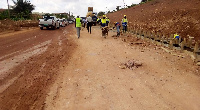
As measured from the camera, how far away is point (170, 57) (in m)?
8.16

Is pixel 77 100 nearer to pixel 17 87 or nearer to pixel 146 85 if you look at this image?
pixel 17 87

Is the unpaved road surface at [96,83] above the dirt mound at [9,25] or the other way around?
the other way around

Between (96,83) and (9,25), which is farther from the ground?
(9,25)

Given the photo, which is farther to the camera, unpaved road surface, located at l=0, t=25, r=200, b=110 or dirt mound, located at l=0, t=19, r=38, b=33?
dirt mound, located at l=0, t=19, r=38, b=33

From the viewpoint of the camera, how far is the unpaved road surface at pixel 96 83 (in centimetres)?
425

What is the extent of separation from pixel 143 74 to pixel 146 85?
919 millimetres

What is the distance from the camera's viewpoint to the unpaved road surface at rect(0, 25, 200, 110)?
4.25 metres

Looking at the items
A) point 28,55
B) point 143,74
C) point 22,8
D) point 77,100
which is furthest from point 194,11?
point 22,8

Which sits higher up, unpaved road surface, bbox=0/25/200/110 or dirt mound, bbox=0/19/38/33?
dirt mound, bbox=0/19/38/33

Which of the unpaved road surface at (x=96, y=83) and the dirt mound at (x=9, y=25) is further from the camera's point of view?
the dirt mound at (x=9, y=25)

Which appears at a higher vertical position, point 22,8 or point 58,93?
point 22,8

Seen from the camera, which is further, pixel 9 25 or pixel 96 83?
pixel 9 25

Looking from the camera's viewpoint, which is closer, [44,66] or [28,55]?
[44,66]

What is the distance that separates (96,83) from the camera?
5367 mm
